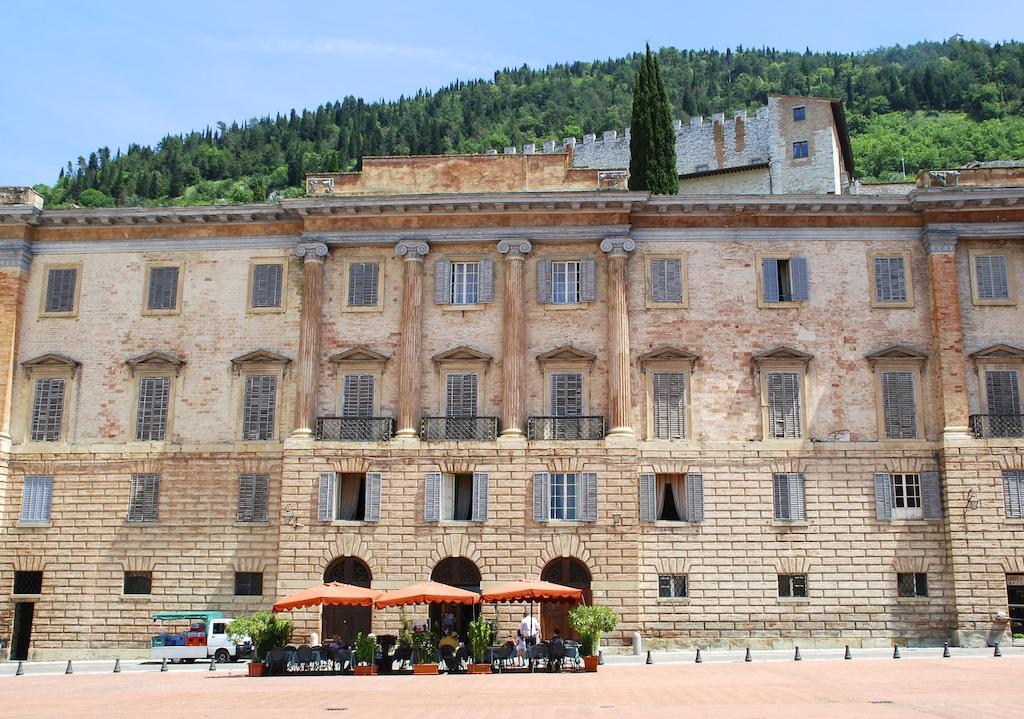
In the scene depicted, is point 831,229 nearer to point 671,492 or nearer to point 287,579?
point 671,492

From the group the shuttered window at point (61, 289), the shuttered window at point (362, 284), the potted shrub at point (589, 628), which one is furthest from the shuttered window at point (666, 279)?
the shuttered window at point (61, 289)

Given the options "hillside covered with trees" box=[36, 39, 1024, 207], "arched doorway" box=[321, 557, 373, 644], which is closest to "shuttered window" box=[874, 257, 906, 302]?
"arched doorway" box=[321, 557, 373, 644]

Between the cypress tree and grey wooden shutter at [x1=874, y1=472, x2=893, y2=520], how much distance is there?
2227 centimetres

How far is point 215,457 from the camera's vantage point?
4212 centimetres

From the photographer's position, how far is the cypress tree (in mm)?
59062

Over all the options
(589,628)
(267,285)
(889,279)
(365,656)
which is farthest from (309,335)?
(889,279)

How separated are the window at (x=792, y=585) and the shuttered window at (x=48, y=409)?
89.4 feet

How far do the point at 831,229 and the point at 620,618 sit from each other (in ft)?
54.6

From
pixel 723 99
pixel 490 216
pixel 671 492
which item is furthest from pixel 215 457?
pixel 723 99

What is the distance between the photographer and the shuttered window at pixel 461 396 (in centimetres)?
4188

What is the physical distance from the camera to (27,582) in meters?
41.9

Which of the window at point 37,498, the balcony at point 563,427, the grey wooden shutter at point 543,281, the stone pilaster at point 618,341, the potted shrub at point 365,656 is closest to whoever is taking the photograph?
the potted shrub at point 365,656

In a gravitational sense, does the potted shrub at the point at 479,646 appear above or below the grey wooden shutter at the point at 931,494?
below

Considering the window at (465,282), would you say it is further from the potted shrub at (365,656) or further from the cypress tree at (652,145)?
the cypress tree at (652,145)
